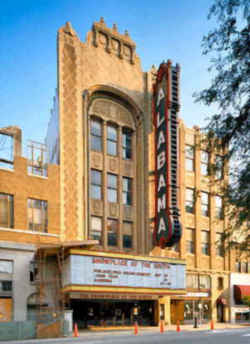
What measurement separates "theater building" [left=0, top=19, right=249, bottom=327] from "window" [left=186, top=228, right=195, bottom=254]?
19 centimetres

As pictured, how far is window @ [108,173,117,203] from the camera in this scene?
41.2 m

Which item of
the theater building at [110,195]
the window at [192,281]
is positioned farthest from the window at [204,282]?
the window at [192,281]

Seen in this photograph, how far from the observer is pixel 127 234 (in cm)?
4188

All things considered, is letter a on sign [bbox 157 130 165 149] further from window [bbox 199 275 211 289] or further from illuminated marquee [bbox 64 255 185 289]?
window [bbox 199 275 211 289]

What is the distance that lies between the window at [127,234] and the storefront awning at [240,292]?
48.3ft

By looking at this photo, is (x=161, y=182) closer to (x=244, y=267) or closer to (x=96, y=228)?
(x=96, y=228)

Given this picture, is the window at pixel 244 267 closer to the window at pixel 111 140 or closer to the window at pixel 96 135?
the window at pixel 111 140

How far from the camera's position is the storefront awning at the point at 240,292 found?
49531mm

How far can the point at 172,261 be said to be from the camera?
3988 cm

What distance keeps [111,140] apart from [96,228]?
7617mm

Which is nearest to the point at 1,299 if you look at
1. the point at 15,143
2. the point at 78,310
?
the point at 78,310

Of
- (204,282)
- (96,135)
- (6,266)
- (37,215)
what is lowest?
(204,282)

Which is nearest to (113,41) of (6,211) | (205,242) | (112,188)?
(112,188)

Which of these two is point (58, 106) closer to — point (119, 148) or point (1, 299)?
point (119, 148)
